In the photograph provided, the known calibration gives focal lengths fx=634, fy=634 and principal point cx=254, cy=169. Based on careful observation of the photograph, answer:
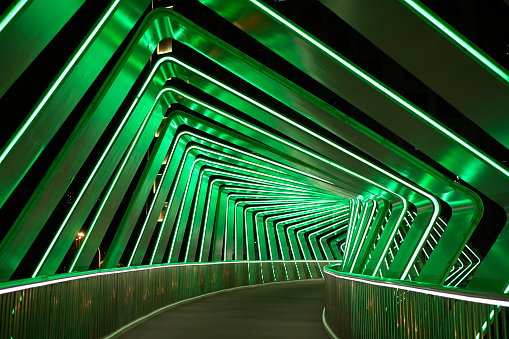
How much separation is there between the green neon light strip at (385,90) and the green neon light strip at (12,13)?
2.83 metres

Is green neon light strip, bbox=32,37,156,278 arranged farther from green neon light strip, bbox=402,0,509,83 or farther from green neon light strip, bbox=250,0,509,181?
green neon light strip, bbox=402,0,509,83

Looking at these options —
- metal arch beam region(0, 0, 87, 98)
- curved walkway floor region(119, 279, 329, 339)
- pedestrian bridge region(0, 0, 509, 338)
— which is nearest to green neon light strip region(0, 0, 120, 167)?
pedestrian bridge region(0, 0, 509, 338)

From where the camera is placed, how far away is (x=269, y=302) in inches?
752

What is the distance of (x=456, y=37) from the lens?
671 cm

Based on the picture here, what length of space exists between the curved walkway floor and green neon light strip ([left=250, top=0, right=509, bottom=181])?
4.41 m

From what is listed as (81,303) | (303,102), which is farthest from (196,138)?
(81,303)

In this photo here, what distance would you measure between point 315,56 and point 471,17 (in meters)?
45.7

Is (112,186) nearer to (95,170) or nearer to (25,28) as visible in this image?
(95,170)

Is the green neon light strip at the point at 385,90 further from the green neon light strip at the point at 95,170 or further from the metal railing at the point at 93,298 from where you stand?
the green neon light strip at the point at 95,170

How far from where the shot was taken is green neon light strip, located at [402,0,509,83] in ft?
21.4

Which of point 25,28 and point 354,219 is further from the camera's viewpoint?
point 354,219

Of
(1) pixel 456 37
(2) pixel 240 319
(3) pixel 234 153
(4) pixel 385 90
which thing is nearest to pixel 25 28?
(4) pixel 385 90

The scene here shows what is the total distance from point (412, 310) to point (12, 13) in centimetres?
548

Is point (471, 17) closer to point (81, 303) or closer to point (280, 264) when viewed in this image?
point (280, 264)
